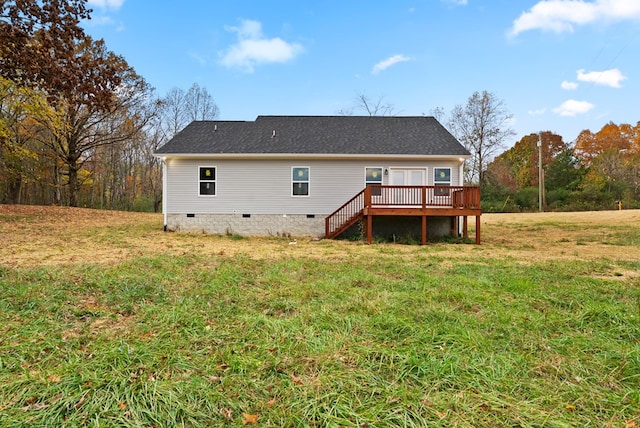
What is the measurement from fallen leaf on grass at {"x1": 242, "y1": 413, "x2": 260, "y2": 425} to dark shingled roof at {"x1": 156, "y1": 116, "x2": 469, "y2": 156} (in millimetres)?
11913

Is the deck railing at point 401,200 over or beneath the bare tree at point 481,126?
beneath

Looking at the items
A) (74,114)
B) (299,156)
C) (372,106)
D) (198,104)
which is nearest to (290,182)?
(299,156)

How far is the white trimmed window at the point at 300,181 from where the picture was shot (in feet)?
45.6

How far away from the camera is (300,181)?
13.9 m

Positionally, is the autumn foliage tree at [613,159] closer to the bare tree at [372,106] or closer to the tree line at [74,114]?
the bare tree at [372,106]

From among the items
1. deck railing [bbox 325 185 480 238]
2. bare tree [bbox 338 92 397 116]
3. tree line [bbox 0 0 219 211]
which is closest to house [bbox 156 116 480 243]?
deck railing [bbox 325 185 480 238]

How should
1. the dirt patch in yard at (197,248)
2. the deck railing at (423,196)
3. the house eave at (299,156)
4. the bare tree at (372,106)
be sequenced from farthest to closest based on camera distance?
the bare tree at (372,106), the house eave at (299,156), the deck railing at (423,196), the dirt patch in yard at (197,248)

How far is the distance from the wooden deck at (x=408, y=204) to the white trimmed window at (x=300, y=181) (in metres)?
1.60

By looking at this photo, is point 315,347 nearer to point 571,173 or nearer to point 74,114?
point 74,114

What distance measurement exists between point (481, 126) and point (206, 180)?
26.6 m

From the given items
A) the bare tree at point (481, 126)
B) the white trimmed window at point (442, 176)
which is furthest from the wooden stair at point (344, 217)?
the bare tree at point (481, 126)

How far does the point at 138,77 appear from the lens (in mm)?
22422

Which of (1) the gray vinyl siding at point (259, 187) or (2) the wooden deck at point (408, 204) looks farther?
(1) the gray vinyl siding at point (259, 187)

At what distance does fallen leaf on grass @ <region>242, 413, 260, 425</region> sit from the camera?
221cm
